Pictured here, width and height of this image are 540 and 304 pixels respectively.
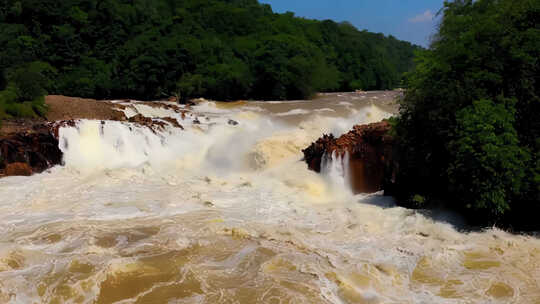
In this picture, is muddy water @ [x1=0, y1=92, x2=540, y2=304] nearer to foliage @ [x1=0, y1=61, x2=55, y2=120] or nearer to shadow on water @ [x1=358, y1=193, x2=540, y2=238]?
shadow on water @ [x1=358, y1=193, x2=540, y2=238]

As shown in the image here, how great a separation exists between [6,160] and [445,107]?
10277 millimetres

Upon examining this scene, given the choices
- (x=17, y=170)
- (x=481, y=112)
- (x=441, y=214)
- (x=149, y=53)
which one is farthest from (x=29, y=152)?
(x=149, y=53)

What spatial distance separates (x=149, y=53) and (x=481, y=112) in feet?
96.5

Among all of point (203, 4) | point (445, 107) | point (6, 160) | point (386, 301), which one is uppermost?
point (203, 4)

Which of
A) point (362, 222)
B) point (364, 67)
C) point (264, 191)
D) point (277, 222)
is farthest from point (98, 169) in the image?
point (364, 67)

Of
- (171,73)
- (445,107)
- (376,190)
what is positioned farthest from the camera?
(171,73)

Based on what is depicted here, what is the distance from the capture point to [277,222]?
294 inches

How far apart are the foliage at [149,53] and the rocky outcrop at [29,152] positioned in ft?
57.8

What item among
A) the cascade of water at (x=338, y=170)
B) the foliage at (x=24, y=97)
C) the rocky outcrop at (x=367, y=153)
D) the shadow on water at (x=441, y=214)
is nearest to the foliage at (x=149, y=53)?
the foliage at (x=24, y=97)

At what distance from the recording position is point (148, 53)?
105 ft

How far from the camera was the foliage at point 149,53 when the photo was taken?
3120 cm

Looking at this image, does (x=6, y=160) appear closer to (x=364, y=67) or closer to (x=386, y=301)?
(x=386, y=301)

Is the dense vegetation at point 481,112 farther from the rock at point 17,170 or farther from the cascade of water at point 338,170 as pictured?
the rock at point 17,170

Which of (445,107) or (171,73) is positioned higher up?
(171,73)
